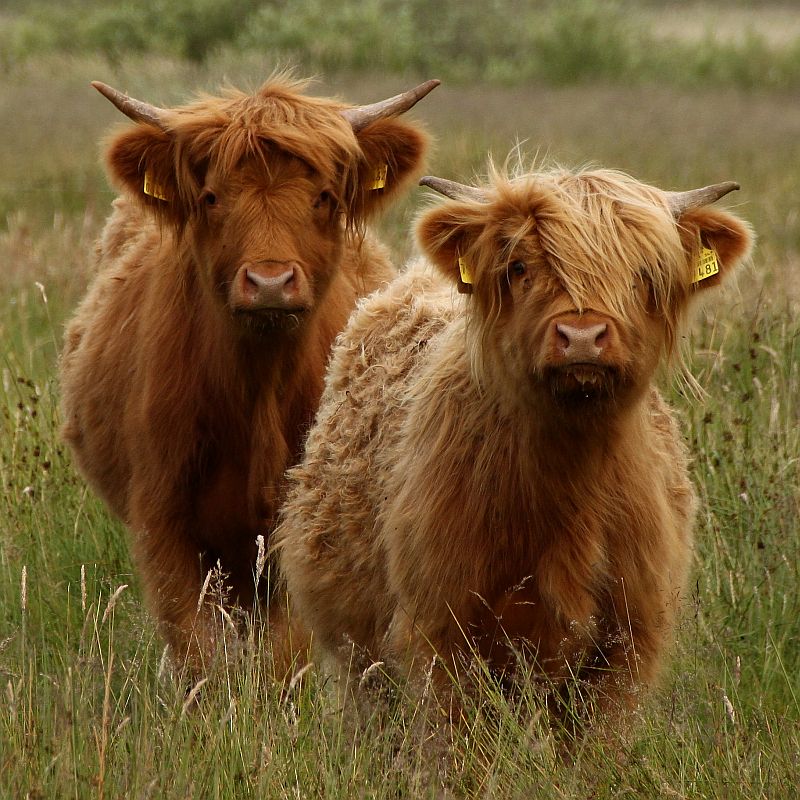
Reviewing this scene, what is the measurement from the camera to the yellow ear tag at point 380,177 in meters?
4.98

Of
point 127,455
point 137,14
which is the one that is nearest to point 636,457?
point 127,455

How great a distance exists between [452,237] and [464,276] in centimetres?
12

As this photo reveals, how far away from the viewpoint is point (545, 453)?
3674mm

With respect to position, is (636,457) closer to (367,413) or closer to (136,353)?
(367,413)

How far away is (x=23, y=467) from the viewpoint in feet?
19.3

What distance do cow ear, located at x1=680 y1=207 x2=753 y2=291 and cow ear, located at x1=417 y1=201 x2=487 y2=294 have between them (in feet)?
1.89

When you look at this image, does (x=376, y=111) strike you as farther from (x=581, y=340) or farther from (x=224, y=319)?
(x=581, y=340)

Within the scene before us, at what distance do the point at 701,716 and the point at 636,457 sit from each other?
0.73 m

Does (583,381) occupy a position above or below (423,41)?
below

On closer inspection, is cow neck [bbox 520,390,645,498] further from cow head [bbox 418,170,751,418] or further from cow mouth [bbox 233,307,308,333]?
cow mouth [bbox 233,307,308,333]

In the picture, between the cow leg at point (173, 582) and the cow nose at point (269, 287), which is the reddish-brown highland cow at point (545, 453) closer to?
the cow nose at point (269, 287)

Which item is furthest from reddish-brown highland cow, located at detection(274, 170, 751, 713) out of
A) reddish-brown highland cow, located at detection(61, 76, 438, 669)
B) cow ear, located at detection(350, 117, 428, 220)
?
cow ear, located at detection(350, 117, 428, 220)

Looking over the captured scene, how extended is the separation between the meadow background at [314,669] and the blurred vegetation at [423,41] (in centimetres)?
568

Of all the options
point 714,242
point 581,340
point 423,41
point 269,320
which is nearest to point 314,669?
point 269,320
